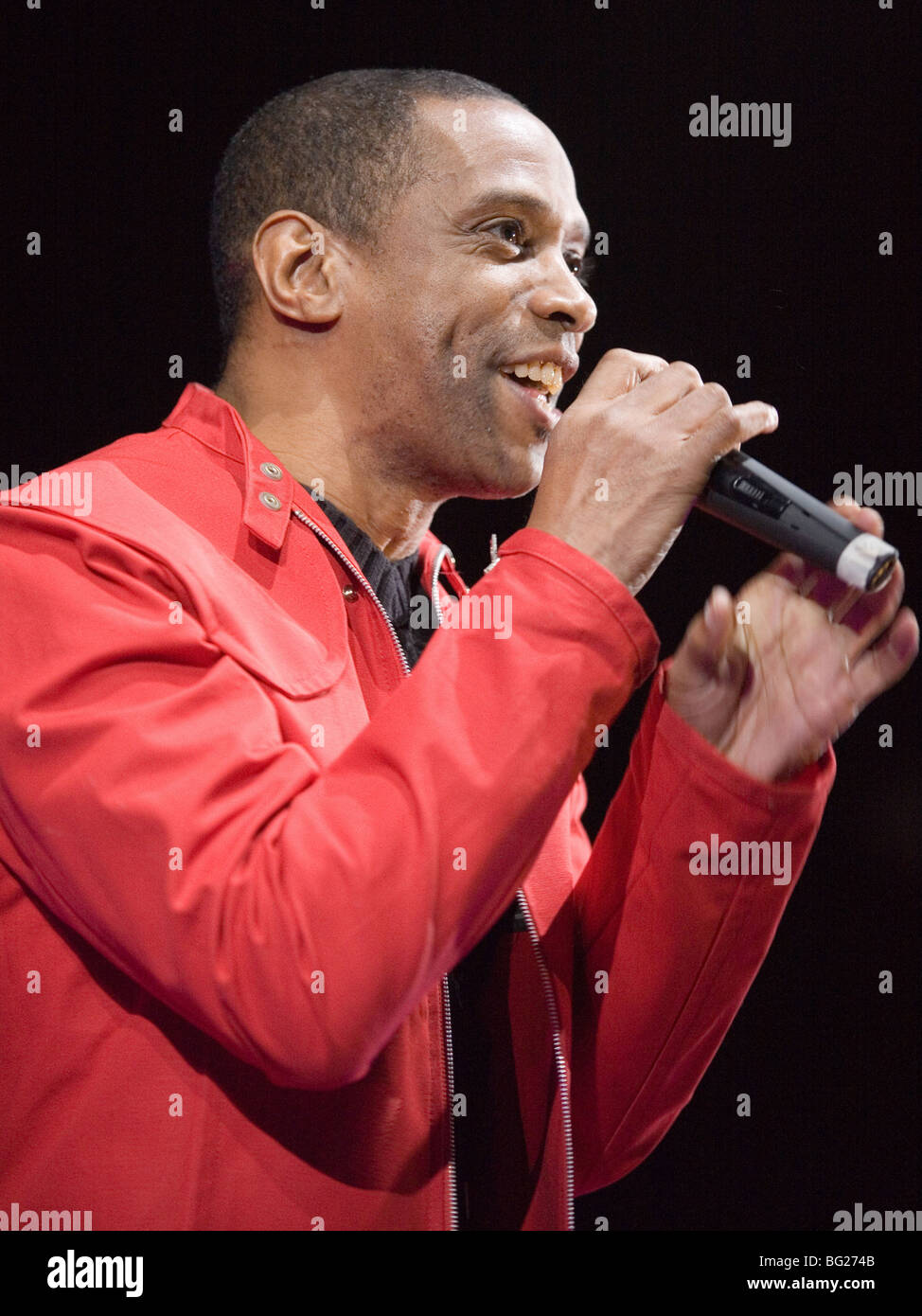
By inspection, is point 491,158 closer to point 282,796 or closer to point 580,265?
point 580,265

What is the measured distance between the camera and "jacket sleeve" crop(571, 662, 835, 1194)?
48.2 inches

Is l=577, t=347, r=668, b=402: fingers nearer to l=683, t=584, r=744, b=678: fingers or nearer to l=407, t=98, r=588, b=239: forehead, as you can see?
l=683, t=584, r=744, b=678: fingers

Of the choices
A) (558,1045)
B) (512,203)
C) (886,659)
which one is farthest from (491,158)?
(558,1045)

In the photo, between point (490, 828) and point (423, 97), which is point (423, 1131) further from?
point (423, 97)

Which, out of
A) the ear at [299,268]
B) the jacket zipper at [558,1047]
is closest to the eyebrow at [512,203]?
the ear at [299,268]

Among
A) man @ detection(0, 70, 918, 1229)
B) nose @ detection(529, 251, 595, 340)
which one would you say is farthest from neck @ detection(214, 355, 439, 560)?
nose @ detection(529, 251, 595, 340)

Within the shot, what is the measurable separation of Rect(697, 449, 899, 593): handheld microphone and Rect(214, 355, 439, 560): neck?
0.46 metres

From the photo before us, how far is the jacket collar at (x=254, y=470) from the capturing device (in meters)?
1.22

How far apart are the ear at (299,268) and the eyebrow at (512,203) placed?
170 mm

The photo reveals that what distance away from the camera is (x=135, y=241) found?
187 cm

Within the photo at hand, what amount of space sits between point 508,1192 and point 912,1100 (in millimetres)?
1099

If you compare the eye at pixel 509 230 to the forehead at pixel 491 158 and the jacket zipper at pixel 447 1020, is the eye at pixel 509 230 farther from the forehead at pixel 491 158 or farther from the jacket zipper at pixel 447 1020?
the jacket zipper at pixel 447 1020

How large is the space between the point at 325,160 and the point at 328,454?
0.38m

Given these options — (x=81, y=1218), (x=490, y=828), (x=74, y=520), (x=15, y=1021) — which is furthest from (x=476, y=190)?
(x=81, y=1218)
